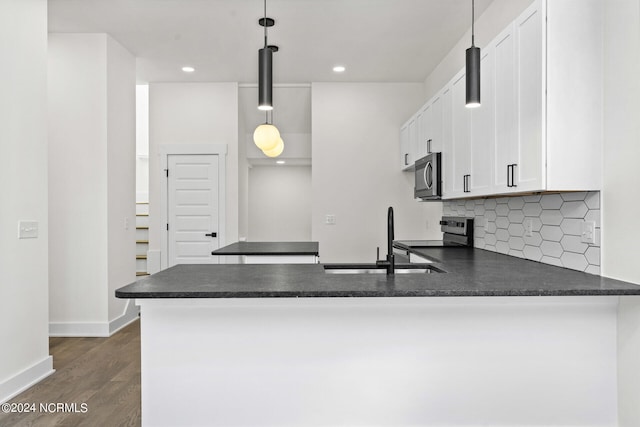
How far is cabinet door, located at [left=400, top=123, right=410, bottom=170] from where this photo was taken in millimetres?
5012

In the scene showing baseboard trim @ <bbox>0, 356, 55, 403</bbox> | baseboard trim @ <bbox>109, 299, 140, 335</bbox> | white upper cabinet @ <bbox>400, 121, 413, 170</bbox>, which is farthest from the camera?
white upper cabinet @ <bbox>400, 121, 413, 170</bbox>

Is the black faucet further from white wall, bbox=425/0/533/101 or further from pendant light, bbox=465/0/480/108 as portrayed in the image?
white wall, bbox=425/0/533/101

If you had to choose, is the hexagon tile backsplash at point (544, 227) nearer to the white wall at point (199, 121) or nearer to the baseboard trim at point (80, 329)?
the white wall at point (199, 121)

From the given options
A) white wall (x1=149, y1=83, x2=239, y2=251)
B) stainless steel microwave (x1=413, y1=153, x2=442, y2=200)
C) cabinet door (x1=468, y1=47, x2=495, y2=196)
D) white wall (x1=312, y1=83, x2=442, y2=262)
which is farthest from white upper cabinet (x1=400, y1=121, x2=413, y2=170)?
white wall (x1=149, y1=83, x2=239, y2=251)

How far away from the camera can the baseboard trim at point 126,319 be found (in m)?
4.13

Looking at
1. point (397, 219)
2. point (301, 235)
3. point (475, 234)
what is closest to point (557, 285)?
point (475, 234)

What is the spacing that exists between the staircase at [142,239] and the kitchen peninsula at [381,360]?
4.13m

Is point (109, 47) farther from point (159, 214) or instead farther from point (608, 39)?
point (608, 39)

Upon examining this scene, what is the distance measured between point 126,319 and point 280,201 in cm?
369

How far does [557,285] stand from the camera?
1772 mm

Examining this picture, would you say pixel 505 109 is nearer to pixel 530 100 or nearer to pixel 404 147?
pixel 530 100

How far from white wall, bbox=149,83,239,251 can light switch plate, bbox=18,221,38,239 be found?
8.56ft

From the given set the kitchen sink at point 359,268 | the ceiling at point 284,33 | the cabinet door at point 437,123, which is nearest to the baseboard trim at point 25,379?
the kitchen sink at point 359,268

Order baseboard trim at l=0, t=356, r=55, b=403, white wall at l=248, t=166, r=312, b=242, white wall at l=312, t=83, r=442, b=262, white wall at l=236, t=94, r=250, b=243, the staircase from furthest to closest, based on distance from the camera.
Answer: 1. white wall at l=248, t=166, r=312, b=242
2. the staircase
3. white wall at l=236, t=94, r=250, b=243
4. white wall at l=312, t=83, r=442, b=262
5. baseboard trim at l=0, t=356, r=55, b=403
